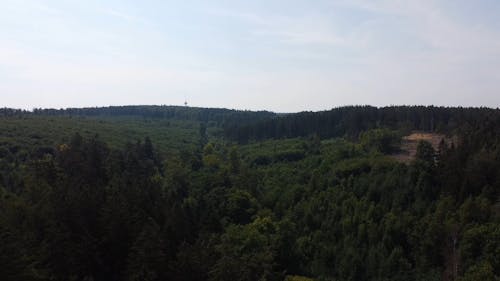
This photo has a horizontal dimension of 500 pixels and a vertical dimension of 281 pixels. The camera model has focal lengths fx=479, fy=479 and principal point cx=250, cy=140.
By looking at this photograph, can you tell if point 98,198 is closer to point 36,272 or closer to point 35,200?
point 35,200

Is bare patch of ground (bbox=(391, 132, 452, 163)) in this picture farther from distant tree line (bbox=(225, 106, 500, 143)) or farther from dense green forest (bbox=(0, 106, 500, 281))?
dense green forest (bbox=(0, 106, 500, 281))

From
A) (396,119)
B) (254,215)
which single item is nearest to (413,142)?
(396,119)

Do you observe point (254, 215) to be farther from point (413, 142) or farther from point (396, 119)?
point (396, 119)

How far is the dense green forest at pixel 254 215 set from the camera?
138 ft

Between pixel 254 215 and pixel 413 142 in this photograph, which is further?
pixel 413 142

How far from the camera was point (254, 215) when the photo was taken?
88438 millimetres

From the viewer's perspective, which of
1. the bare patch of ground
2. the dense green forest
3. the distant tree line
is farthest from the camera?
the distant tree line

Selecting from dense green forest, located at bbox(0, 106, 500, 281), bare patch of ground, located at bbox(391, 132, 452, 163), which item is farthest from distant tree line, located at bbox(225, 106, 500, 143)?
dense green forest, located at bbox(0, 106, 500, 281)

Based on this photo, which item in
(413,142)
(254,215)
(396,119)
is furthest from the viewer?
(396,119)

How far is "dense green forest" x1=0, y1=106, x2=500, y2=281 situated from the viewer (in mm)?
42188

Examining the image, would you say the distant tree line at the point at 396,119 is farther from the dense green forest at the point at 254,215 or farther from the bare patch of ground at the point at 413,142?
the dense green forest at the point at 254,215

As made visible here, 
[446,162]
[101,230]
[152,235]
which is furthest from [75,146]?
[446,162]

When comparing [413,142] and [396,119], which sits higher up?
[396,119]

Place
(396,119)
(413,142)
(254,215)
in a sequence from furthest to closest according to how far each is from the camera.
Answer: (396,119), (413,142), (254,215)
